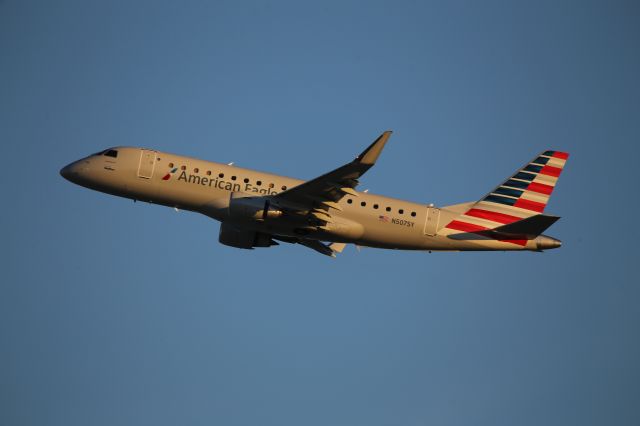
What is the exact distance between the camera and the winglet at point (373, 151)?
4378 centimetres

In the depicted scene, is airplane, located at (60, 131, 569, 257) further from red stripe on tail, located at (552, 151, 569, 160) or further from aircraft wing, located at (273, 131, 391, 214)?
red stripe on tail, located at (552, 151, 569, 160)

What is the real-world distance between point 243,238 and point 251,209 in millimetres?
5946

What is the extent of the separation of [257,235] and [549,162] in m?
20.4

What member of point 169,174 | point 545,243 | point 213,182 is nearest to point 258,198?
point 213,182

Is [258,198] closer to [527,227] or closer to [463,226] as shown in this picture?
[463,226]

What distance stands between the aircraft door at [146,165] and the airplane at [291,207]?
0.20 ft

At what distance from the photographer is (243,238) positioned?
5419cm

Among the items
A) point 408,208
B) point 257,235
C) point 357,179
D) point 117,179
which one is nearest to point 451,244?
point 408,208

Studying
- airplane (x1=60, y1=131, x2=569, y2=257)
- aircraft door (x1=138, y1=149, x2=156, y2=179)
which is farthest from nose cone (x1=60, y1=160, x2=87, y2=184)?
aircraft door (x1=138, y1=149, x2=156, y2=179)

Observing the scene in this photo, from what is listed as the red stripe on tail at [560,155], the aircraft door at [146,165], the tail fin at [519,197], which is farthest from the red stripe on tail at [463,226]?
the aircraft door at [146,165]

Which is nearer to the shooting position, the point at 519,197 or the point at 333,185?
the point at 333,185

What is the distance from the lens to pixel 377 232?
5084cm

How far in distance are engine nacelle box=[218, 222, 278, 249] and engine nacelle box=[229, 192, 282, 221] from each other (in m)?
5.18

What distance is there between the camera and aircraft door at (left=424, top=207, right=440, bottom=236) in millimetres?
51562
